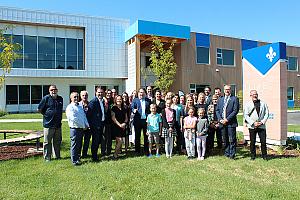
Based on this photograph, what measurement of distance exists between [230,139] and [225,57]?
23794 mm

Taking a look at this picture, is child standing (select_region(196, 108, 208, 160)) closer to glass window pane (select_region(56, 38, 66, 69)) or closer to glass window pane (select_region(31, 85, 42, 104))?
glass window pane (select_region(56, 38, 66, 69))

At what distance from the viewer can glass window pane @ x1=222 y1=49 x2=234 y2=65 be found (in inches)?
1167

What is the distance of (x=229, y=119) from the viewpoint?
23.5ft

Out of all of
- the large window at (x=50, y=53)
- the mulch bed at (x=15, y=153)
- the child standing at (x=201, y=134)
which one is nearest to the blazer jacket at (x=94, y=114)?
the mulch bed at (x=15, y=153)

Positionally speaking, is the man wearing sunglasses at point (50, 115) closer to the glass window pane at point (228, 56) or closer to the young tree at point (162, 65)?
the young tree at point (162, 65)

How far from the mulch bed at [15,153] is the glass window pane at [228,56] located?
23.9 meters

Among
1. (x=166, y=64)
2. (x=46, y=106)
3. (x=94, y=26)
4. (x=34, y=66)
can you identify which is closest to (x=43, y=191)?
(x=46, y=106)

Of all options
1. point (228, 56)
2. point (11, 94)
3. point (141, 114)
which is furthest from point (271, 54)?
point (11, 94)

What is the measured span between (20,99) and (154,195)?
2368 cm

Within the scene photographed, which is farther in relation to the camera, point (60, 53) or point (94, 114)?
point (60, 53)

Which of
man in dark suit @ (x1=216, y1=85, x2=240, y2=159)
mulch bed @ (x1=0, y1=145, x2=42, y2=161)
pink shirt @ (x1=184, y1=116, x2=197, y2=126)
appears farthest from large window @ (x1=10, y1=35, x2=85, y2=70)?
man in dark suit @ (x1=216, y1=85, x2=240, y2=159)

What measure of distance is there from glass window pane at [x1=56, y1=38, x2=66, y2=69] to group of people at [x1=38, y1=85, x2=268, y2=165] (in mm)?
19158

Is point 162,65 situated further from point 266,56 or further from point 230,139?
point 230,139

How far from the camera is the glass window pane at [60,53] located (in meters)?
25.9
